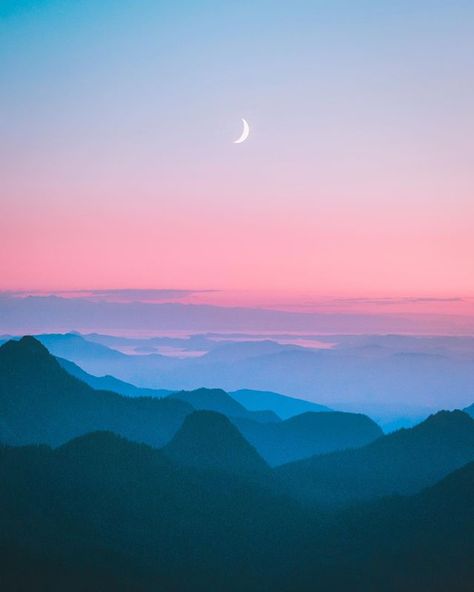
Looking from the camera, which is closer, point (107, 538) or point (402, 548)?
point (402, 548)

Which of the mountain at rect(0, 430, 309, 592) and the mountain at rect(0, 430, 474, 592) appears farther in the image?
the mountain at rect(0, 430, 309, 592)

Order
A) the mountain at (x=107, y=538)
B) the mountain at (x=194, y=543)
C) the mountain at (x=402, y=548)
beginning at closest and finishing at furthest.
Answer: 1. the mountain at (x=402, y=548)
2. the mountain at (x=194, y=543)
3. the mountain at (x=107, y=538)

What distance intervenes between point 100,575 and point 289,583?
127ft

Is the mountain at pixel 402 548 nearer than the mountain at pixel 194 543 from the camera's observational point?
Yes

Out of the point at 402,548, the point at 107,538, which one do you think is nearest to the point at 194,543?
the point at 107,538

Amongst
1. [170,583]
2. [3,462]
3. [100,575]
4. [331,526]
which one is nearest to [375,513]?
[331,526]

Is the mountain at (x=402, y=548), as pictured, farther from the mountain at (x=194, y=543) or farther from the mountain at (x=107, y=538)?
the mountain at (x=107, y=538)

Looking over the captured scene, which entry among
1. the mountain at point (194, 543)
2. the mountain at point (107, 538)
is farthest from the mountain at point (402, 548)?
the mountain at point (107, 538)

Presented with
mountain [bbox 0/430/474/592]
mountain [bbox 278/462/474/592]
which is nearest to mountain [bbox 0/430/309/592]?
mountain [bbox 0/430/474/592]

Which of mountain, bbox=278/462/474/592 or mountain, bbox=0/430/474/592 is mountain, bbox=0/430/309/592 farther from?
mountain, bbox=278/462/474/592

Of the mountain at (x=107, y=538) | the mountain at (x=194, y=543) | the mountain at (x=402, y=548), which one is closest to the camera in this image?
the mountain at (x=402, y=548)

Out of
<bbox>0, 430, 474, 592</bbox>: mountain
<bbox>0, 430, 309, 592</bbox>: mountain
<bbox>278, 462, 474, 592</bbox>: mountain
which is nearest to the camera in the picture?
<bbox>278, 462, 474, 592</bbox>: mountain

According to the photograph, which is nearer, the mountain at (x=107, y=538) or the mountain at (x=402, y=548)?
the mountain at (x=402, y=548)

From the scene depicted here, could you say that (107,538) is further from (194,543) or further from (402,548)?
(402,548)
